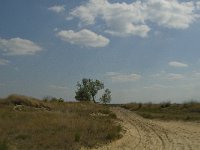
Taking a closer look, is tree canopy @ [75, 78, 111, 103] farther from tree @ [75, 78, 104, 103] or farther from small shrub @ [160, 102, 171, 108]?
small shrub @ [160, 102, 171, 108]

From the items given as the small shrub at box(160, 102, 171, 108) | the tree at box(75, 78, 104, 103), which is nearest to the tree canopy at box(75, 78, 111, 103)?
the tree at box(75, 78, 104, 103)

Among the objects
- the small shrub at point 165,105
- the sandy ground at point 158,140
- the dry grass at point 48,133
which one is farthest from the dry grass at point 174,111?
the dry grass at point 48,133

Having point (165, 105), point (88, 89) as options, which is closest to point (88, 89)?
point (88, 89)

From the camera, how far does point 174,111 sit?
4309cm

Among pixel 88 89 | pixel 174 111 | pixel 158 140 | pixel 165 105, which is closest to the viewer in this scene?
pixel 158 140

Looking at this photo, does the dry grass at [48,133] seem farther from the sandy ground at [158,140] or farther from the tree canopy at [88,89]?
the tree canopy at [88,89]

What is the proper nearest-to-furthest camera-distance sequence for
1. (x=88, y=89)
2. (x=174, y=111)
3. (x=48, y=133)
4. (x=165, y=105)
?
(x=48, y=133) → (x=174, y=111) → (x=165, y=105) → (x=88, y=89)

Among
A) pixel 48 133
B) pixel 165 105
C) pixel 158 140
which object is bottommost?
pixel 158 140

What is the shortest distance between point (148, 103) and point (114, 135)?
37.3 meters

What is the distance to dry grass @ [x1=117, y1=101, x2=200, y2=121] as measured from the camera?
116 feet

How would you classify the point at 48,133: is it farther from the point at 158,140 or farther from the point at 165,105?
the point at 165,105

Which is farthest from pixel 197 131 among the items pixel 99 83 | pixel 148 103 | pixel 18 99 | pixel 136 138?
pixel 99 83

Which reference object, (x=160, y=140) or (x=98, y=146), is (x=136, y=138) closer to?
(x=160, y=140)

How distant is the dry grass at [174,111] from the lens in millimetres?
35237
